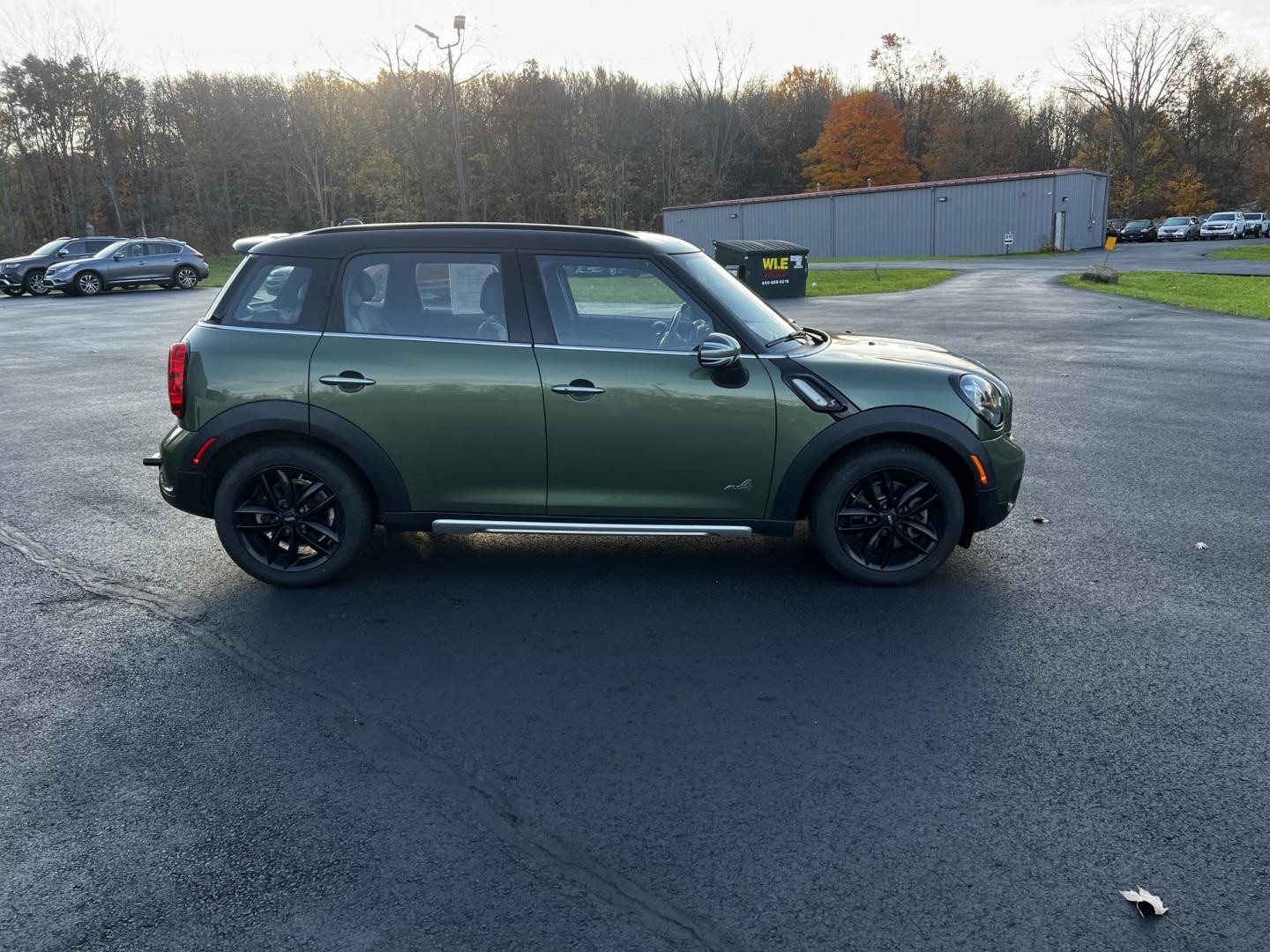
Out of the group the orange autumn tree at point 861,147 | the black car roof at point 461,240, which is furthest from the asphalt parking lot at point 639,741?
the orange autumn tree at point 861,147

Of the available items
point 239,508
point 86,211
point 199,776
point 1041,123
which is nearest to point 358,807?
point 199,776

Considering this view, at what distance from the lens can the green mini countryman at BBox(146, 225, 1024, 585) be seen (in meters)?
4.87

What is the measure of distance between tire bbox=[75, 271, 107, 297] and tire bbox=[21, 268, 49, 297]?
1742mm

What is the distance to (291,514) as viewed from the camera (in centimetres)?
510

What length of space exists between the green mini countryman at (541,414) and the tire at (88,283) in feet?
98.9

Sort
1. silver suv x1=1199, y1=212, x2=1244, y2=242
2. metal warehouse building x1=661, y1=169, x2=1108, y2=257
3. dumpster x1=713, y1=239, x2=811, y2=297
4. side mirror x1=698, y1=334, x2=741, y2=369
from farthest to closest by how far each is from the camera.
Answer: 1. silver suv x1=1199, y1=212, x2=1244, y2=242
2. metal warehouse building x1=661, y1=169, x2=1108, y2=257
3. dumpster x1=713, y1=239, x2=811, y2=297
4. side mirror x1=698, y1=334, x2=741, y2=369

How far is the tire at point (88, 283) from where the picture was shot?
30750 mm

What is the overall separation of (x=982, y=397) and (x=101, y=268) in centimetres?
3246

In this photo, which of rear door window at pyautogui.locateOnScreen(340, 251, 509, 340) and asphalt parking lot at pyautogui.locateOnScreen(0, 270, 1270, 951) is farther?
rear door window at pyautogui.locateOnScreen(340, 251, 509, 340)

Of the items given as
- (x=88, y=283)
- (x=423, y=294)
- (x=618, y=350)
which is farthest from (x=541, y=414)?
(x=88, y=283)

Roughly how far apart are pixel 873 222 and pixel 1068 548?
48.5 metres

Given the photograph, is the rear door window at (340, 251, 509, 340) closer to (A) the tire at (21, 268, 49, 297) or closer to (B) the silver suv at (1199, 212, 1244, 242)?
(A) the tire at (21, 268, 49, 297)

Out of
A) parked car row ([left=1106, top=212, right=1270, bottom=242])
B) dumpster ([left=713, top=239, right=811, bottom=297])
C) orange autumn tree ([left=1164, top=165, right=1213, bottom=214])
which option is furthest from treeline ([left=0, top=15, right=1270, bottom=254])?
dumpster ([left=713, top=239, right=811, bottom=297])

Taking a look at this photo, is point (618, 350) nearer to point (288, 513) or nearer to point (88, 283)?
point (288, 513)
